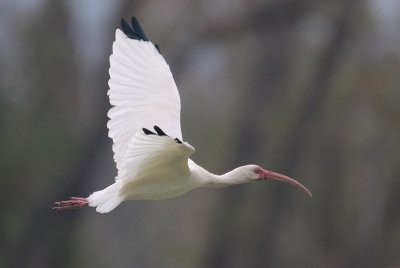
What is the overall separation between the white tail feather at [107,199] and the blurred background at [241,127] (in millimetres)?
11874

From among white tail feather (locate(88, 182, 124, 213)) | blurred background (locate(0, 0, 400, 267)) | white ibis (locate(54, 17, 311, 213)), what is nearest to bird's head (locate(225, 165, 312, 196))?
white ibis (locate(54, 17, 311, 213))

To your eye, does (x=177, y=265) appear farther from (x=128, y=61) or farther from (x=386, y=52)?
(x=128, y=61)

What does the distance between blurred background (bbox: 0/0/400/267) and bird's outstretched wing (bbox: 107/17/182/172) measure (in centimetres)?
1104

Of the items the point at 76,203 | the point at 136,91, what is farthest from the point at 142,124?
the point at 76,203

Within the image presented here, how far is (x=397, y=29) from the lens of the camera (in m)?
24.2

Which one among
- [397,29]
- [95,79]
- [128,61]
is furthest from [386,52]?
[128,61]

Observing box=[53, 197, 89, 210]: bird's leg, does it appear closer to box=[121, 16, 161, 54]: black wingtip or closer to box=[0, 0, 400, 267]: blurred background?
box=[121, 16, 161, 54]: black wingtip

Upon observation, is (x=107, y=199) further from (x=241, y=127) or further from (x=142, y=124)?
(x=241, y=127)

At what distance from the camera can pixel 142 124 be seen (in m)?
12.4

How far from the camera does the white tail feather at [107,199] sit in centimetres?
1160

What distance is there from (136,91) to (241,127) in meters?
12.2

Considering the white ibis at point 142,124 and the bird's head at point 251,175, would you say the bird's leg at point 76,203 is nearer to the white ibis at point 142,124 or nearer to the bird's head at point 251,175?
the white ibis at point 142,124

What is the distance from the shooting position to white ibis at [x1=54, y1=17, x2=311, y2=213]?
11.7 m

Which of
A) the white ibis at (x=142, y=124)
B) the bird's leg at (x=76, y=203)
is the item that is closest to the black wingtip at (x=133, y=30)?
the white ibis at (x=142, y=124)
